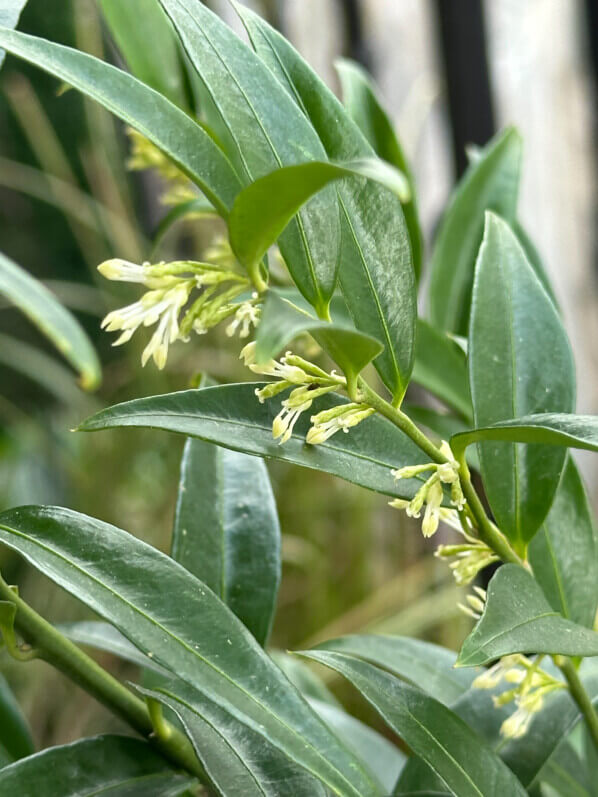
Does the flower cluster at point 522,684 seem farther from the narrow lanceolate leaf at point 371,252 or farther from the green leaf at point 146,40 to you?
the green leaf at point 146,40

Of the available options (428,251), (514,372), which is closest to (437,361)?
(514,372)

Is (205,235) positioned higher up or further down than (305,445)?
higher up

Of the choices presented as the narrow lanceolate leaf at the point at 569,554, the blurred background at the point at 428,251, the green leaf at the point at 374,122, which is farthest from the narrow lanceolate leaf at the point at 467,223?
the blurred background at the point at 428,251

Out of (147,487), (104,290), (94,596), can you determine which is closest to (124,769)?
(94,596)

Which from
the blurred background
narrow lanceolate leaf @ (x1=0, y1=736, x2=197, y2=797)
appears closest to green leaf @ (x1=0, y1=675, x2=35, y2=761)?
narrow lanceolate leaf @ (x1=0, y1=736, x2=197, y2=797)

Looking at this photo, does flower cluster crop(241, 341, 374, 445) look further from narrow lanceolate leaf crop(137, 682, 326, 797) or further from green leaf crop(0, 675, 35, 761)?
green leaf crop(0, 675, 35, 761)

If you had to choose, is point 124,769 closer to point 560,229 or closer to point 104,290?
point 560,229

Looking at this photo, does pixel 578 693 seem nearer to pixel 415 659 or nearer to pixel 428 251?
pixel 415 659
